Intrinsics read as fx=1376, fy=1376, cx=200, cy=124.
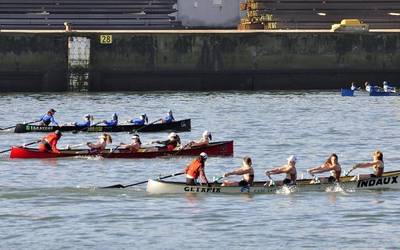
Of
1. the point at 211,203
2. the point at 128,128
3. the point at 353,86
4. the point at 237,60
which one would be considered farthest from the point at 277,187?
the point at 237,60

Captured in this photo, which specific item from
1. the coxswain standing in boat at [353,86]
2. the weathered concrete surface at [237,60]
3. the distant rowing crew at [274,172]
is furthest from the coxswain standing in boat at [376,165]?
the weathered concrete surface at [237,60]

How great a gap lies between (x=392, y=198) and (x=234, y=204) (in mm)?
6043

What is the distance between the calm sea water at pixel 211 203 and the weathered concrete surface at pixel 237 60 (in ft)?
77.2

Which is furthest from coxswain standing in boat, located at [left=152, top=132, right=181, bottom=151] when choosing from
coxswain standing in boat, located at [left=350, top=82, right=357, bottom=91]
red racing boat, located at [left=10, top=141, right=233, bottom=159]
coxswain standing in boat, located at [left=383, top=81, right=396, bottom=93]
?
coxswain standing in boat, located at [left=383, top=81, right=396, bottom=93]

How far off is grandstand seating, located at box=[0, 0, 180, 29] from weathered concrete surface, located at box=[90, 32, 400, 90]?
39.1 feet

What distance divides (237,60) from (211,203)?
211 ft

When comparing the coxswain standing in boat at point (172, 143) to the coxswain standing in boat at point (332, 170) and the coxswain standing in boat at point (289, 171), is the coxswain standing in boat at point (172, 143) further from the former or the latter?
the coxswain standing in boat at point (332, 170)

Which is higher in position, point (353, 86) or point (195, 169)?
point (195, 169)

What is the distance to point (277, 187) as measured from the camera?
51531mm

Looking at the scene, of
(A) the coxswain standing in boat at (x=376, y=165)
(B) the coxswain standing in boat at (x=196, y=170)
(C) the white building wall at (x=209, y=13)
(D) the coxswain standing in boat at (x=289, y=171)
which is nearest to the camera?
(B) the coxswain standing in boat at (x=196, y=170)

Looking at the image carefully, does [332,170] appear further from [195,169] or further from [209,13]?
[209,13]

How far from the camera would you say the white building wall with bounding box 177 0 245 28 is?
415 ft

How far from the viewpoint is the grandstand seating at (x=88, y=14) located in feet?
408

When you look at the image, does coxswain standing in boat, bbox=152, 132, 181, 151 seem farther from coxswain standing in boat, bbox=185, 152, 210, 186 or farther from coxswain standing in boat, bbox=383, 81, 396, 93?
coxswain standing in boat, bbox=383, 81, 396, 93
